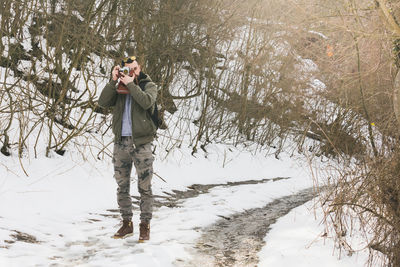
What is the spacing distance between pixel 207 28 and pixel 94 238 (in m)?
7.84

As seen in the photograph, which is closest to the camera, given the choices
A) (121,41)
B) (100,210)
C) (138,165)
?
(138,165)

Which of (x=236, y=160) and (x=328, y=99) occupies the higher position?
(x=328, y=99)

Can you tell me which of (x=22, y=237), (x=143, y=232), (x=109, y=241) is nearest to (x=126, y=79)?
(x=143, y=232)

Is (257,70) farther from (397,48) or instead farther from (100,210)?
(100,210)

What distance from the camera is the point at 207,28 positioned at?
11555mm

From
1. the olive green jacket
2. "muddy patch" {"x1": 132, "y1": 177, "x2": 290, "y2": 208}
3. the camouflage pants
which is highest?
the olive green jacket

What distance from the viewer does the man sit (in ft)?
14.9

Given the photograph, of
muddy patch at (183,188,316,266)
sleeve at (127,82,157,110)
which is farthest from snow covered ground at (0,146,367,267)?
sleeve at (127,82,157,110)

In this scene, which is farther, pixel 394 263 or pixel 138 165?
pixel 138 165

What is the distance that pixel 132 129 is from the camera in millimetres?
4520

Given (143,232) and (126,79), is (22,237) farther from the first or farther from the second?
(126,79)

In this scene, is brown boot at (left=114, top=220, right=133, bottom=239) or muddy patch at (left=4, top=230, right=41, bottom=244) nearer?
muddy patch at (left=4, top=230, right=41, bottom=244)

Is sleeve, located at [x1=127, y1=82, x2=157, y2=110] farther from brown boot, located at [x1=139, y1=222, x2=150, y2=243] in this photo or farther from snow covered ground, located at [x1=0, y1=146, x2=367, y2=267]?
snow covered ground, located at [x1=0, y1=146, x2=367, y2=267]

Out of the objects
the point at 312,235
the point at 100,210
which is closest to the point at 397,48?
the point at 312,235
